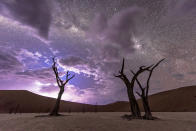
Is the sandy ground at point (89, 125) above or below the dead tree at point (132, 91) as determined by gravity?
below

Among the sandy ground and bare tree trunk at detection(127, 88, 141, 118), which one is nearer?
the sandy ground

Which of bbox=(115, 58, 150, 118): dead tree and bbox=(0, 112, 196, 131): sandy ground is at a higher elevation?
bbox=(115, 58, 150, 118): dead tree

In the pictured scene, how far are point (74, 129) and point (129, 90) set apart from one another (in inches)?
405

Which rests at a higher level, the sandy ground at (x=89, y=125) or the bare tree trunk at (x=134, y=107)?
the bare tree trunk at (x=134, y=107)

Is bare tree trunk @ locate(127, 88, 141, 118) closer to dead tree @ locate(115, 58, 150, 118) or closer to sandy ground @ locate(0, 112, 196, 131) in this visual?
dead tree @ locate(115, 58, 150, 118)

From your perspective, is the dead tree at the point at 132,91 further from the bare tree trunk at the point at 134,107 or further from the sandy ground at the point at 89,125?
the sandy ground at the point at 89,125

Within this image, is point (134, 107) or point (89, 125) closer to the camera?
point (89, 125)

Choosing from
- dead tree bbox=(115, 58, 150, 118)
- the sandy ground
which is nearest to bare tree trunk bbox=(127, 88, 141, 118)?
dead tree bbox=(115, 58, 150, 118)

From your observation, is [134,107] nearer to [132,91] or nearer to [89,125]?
[132,91]

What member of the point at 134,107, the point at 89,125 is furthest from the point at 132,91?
the point at 89,125

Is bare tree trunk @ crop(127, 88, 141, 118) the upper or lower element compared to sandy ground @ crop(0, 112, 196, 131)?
upper

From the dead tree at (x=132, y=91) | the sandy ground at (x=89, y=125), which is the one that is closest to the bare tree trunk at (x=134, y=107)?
the dead tree at (x=132, y=91)

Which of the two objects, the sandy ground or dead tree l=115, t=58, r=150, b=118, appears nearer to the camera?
the sandy ground

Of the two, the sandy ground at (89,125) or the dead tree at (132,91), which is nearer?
the sandy ground at (89,125)
